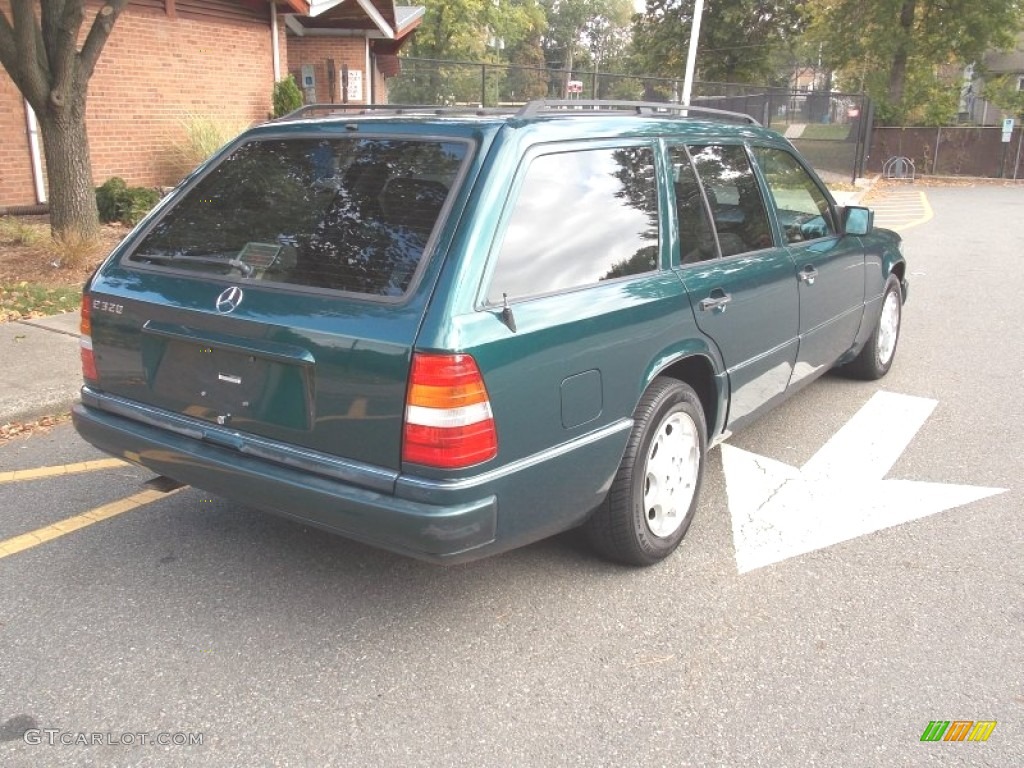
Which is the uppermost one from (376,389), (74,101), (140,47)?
(140,47)

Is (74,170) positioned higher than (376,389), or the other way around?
(74,170)

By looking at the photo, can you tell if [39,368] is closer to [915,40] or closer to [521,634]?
[521,634]

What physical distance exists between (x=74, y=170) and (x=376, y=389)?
742 cm

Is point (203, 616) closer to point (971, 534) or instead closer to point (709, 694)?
point (709, 694)

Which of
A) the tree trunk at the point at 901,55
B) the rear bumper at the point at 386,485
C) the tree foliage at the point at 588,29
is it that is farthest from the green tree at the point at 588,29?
the rear bumper at the point at 386,485

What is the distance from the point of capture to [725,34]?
41062 mm

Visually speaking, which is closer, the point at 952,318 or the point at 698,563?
the point at 698,563

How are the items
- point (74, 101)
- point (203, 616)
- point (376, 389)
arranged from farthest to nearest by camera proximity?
point (74, 101), point (203, 616), point (376, 389)

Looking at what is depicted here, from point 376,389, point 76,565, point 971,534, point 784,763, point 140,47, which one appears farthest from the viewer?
point 140,47

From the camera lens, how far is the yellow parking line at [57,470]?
4.36 m

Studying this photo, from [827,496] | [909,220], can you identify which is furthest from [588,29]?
[827,496]

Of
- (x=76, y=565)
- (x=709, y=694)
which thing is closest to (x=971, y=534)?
(x=709, y=694)

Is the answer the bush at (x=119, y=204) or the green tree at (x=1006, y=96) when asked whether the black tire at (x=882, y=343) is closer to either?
the bush at (x=119, y=204)

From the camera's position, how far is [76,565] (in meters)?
3.50
